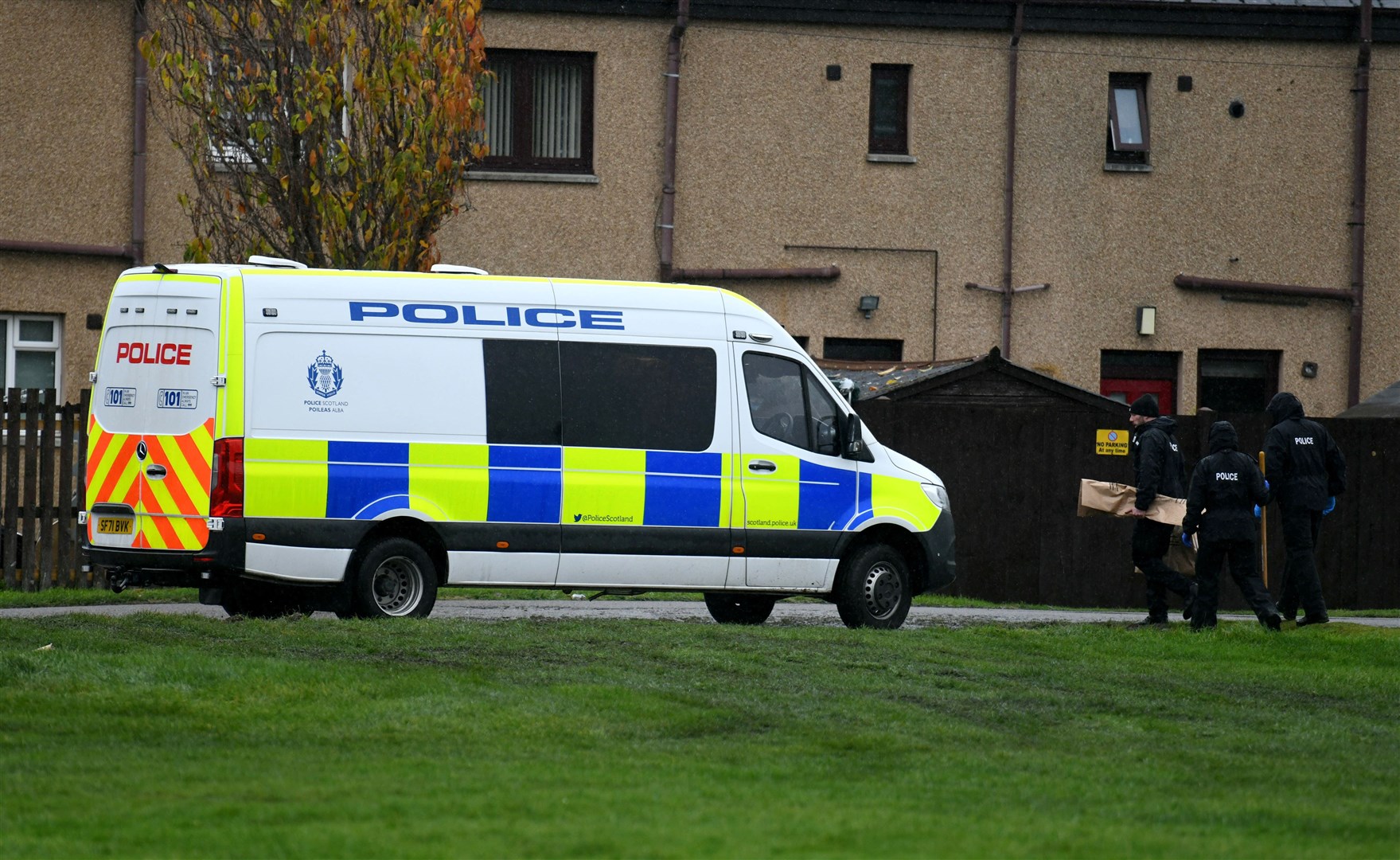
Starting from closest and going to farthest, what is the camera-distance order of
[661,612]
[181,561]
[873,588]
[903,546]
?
[181,561] → [873,588] → [903,546] → [661,612]

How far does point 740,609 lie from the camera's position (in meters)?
15.4

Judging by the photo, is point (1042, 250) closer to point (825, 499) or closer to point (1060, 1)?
point (1060, 1)

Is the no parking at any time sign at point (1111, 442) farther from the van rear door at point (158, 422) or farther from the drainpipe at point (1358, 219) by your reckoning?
the van rear door at point (158, 422)

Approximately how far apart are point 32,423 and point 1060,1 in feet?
42.6

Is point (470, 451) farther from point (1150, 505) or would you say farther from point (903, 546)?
point (1150, 505)

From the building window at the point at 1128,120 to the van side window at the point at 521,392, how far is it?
12.5m

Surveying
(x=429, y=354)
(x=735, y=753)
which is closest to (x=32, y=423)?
(x=429, y=354)

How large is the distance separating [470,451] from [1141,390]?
13.3m

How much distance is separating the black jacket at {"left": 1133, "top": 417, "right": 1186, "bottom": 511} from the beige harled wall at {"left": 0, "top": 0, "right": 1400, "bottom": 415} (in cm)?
820

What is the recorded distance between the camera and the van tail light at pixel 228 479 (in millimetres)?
12562

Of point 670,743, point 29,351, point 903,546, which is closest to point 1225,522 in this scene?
point 903,546

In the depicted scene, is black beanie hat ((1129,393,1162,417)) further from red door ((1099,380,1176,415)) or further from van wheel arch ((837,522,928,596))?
red door ((1099,380,1176,415))

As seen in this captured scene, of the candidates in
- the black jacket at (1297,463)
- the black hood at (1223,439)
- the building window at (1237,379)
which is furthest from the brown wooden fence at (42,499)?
the building window at (1237,379)

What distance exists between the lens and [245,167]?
17.9m
